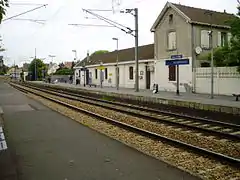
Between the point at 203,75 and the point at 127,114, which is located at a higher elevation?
the point at 203,75

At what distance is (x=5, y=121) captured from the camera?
48.0ft

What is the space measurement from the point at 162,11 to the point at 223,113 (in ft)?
60.9

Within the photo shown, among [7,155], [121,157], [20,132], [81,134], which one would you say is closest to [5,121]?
[20,132]

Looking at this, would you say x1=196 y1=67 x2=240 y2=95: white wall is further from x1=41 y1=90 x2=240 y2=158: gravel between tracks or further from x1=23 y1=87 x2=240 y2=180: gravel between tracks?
x1=23 y1=87 x2=240 y2=180: gravel between tracks

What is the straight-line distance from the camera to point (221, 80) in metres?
26.4

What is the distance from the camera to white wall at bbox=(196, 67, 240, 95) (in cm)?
2514

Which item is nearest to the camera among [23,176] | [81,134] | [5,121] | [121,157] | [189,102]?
[23,176]

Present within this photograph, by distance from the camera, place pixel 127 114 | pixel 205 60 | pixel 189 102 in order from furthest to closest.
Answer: pixel 205 60
pixel 189 102
pixel 127 114

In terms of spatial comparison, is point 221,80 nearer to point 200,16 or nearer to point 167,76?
point 167,76

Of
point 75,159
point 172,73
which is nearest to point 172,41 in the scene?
point 172,73

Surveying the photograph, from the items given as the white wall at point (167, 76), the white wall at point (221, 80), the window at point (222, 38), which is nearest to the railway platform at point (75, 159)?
the white wall at point (221, 80)

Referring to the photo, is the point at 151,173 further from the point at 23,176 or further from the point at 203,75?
the point at 203,75

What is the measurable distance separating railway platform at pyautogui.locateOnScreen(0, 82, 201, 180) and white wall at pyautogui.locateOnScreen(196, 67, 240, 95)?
16244 mm

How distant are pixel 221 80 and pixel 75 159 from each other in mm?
20648
